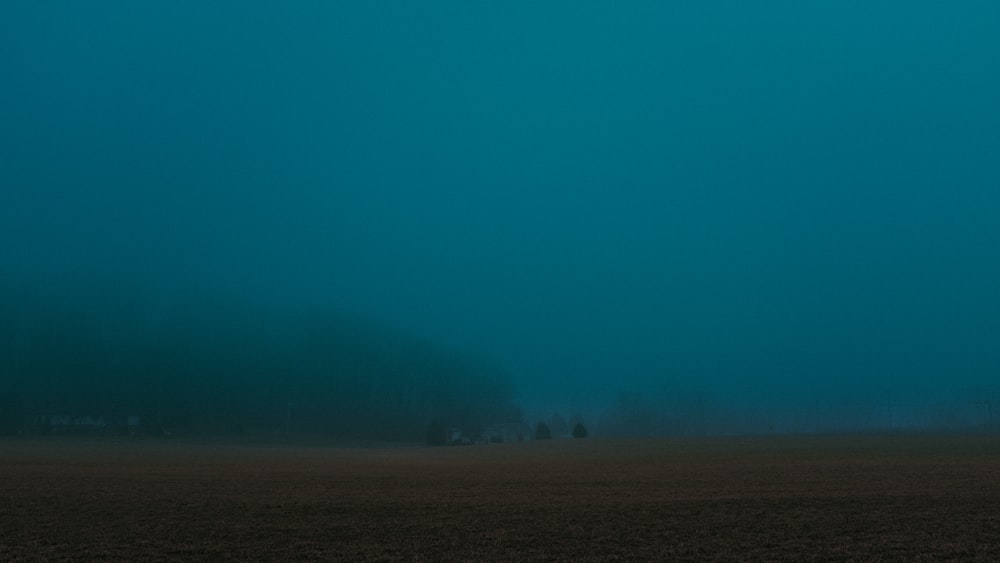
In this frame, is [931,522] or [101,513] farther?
[101,513]

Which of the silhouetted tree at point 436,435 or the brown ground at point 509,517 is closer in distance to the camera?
the brown ground at point 509,517

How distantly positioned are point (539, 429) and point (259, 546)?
126268 millimetres

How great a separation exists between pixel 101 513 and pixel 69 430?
5362 inches

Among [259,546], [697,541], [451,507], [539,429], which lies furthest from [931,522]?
[539,429]

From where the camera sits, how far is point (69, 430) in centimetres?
14788

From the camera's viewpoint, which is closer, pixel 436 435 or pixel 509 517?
pixel 509 517

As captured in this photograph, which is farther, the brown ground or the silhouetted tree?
the silhouetted tree

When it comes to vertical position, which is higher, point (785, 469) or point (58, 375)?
point (58, 375)

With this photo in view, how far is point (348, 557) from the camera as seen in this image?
22109 mm

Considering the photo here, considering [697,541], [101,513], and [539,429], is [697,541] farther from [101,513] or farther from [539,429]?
[539,429]

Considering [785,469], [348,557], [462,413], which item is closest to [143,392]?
[462,413]

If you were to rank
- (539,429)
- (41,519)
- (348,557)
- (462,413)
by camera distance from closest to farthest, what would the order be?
1. (348,557)
2. (41,519)
3. (539,429)
4. (462,413)

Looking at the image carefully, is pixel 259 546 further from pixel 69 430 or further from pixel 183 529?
pixel 69 430

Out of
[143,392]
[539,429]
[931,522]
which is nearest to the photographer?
[931,522]
